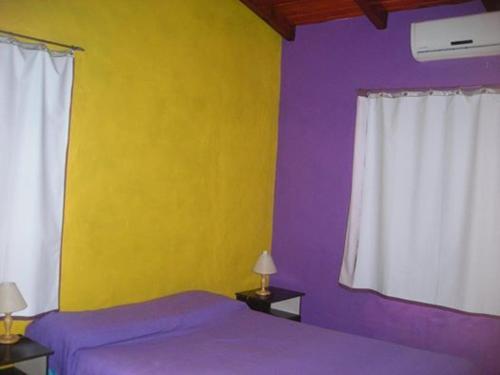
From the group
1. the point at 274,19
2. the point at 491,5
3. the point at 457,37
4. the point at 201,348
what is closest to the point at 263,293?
the point at 201,348

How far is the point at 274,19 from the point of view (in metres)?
4.24

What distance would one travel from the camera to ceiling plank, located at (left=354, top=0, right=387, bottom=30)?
3.68 metres

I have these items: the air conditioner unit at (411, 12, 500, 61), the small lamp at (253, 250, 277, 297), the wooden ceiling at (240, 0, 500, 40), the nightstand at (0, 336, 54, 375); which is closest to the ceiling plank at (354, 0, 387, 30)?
the wooden ceiling at (240, 0, 500, 40)

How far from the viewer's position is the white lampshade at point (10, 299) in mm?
2611

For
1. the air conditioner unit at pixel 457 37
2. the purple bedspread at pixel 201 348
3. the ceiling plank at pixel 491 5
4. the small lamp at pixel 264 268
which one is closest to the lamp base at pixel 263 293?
the small lamp at pixel 264 268

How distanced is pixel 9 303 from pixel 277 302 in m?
2.10

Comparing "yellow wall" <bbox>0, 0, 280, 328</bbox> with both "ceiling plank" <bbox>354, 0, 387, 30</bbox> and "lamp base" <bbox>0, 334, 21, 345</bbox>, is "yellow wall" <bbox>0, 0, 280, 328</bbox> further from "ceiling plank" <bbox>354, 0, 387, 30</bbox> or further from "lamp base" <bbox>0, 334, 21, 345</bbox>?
"ceiling plank" <bbox>354, 0, 387, 30</bbox>

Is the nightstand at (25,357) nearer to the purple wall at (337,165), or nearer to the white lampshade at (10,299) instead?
the white lampshade at (10,299)

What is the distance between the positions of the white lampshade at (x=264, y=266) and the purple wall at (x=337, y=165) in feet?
1.25

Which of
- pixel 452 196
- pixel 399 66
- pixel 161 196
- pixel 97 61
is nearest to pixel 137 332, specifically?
pixel 161 196

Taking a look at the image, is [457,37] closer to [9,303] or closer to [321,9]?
[321,9]

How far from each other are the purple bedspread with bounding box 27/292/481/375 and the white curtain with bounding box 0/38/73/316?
10.3 inches

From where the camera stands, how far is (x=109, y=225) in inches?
132

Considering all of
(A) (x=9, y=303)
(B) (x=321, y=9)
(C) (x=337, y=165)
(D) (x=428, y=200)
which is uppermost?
(B) (x=321, y=9)
